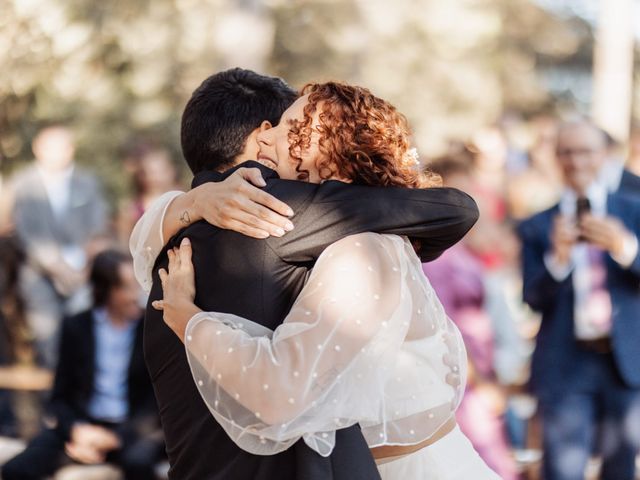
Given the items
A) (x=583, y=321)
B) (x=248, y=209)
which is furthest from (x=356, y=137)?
(x=583, y=321)

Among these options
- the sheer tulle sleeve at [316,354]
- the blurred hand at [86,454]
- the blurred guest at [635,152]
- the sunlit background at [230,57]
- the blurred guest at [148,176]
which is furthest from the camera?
the sunlit background at [230,57]

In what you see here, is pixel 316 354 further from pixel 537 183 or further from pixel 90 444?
pixel 537 183

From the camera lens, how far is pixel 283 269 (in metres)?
2.62

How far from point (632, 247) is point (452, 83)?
783 inches

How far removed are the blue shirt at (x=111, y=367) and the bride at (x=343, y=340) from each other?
311cm

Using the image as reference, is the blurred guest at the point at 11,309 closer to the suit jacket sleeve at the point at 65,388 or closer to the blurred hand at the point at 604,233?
the suit jacket sleeve at the point at 65,388

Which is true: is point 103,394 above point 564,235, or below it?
below

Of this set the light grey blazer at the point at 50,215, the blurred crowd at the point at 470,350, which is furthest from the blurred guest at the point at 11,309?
the light grey blazer at the point at 50,215

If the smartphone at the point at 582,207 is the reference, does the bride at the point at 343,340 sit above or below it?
above

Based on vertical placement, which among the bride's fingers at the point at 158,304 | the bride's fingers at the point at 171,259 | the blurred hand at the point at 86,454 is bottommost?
the blurred hand at the point at 86,454

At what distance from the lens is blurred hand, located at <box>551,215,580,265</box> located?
5.29 metres

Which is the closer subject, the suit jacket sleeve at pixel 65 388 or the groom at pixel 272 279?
the groom at pixel 272 279

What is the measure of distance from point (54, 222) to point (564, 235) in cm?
426

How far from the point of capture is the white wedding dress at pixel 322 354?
97.7 inches
